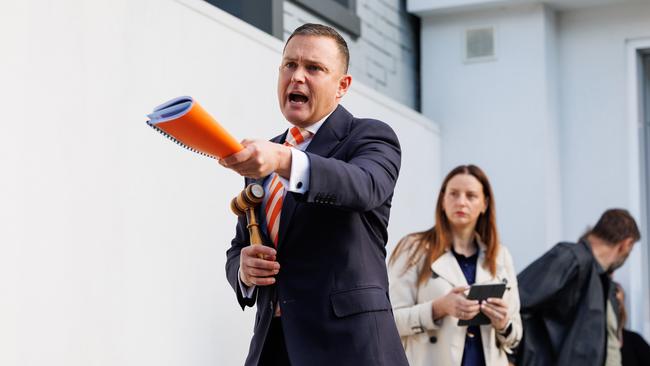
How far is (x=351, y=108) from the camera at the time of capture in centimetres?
514

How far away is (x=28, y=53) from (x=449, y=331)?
1.95m

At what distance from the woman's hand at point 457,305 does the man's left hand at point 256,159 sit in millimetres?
2159

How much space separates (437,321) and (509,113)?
296 centimetres

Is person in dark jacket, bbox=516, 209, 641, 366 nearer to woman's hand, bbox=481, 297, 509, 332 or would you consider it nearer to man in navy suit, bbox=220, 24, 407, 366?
woman's hand, bbox=481, 297, 509, 332

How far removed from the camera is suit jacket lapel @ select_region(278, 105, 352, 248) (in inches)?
87.7

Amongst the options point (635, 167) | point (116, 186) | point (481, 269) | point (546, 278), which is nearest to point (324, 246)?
point (116, 186)

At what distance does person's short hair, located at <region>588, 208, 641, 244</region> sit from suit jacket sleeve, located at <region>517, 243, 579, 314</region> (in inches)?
16.9

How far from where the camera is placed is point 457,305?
13.0 ft

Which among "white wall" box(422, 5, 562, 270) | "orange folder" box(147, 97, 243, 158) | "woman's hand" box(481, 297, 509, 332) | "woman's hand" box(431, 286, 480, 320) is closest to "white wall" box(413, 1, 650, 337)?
"white wall" box(422, 5, 562, 270)

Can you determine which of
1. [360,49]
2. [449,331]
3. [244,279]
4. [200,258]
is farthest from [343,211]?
[360,49]

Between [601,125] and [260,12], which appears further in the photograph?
[601,125]

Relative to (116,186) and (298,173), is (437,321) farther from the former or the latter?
(298,173)

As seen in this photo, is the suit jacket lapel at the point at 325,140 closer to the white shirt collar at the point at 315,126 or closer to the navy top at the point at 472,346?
the white shirt collar at the point at 315,126

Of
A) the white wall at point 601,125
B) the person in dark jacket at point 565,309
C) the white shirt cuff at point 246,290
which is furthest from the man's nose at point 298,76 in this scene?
the white wall at point 601,125
